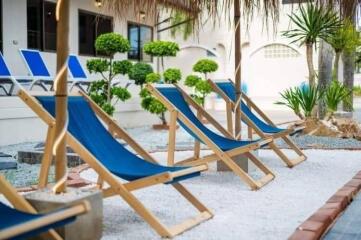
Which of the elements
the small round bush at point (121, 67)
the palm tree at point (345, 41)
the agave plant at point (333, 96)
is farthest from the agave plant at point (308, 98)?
the small round bush at point (121, 67)

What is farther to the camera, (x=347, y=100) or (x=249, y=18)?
(x=347, y=100)

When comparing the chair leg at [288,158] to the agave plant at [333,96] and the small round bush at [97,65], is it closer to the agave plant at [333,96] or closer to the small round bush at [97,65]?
the agave plant at [333,96]

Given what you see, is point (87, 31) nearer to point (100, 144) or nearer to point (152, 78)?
point (152, 78)

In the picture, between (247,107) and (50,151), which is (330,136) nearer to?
(247,107)

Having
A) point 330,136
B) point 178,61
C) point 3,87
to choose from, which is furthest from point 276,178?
point 178,61

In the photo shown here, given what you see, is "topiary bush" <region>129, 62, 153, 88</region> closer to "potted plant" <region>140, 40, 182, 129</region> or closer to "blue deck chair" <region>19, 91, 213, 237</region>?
"potted plant" <region>140, 40, 182, 129</region>

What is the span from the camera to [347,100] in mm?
11500

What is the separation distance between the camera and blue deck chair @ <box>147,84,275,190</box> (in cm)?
504

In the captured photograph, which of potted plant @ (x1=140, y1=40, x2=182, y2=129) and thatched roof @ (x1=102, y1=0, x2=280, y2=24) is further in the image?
potted plant @ (x1=140, y1=40, x2=182, y2=129)

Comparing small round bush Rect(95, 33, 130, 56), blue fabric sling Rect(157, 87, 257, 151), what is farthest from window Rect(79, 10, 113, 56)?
blue fabric sling Rect(157, 87, 257, 151)

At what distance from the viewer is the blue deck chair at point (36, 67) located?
9.48 metres

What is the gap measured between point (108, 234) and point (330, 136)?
6.93 meters

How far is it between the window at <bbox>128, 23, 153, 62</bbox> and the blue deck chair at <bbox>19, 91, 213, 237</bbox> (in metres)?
10.0

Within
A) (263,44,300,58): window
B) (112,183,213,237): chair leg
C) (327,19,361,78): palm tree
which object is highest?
(263,44,300,58): window
